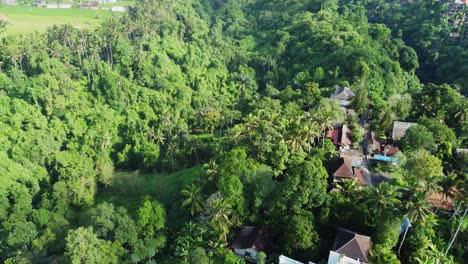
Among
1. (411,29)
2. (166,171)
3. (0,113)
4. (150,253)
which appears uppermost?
(411,29)

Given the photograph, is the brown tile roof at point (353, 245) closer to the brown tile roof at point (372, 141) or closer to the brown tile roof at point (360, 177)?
the brown tile roof at point (360, 177)

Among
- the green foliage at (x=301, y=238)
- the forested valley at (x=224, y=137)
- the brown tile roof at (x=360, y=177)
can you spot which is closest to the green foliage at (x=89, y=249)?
the forested valley at (x=224, y=137)

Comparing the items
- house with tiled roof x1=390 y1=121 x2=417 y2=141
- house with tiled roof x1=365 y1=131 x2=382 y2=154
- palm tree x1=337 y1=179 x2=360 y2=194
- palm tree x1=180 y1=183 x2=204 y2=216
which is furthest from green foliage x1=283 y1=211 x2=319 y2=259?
house with tiled roof x1=390 y1=121 x2=417 y2=141

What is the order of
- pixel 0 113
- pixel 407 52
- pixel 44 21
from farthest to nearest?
pixel 44 21
pixel 407 52
pixel 0 113

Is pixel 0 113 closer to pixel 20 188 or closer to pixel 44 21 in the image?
pixel 20 188

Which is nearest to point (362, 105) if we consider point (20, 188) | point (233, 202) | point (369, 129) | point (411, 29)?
point (369, 129)

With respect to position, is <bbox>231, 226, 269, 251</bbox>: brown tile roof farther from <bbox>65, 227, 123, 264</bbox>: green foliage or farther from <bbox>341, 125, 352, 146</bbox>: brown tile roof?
<bbox>341, 125, 352, 146</bbox>: brown tile roof
